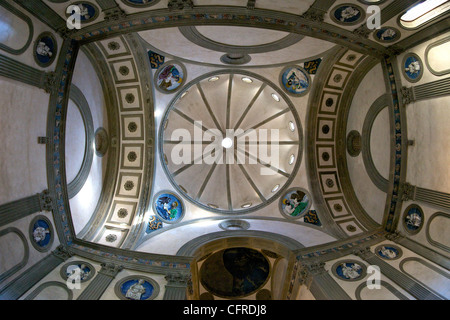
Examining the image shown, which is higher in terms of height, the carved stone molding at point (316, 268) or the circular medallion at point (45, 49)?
the circular medallion at point (45, 49)

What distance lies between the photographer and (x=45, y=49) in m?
9.24

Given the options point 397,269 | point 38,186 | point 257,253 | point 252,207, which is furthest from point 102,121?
point 397,269

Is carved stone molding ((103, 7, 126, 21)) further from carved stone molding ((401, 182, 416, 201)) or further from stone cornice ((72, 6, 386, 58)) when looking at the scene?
carved stone molding ((401, 182, 416, 201))

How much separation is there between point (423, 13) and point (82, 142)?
1277cm

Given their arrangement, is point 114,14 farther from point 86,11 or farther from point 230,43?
point 230,43

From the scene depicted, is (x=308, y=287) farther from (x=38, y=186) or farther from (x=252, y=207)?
(x=38, y=186)

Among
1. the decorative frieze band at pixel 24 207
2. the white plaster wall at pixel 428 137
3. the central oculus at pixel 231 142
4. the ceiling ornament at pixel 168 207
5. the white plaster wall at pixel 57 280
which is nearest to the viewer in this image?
the decorative frieze band at pixel 24 207

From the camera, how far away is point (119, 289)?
9.79 m

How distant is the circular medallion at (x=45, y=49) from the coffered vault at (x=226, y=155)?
7 cm

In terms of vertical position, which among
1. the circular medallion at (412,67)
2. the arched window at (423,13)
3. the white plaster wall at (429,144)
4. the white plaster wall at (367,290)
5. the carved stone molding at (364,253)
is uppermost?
the arched window at (423,13)

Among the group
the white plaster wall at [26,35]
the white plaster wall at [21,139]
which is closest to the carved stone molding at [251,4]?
the white plaster wall at [26,35]

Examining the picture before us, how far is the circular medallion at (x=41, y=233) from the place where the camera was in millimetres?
9452

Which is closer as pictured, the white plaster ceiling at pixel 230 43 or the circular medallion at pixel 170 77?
the white plaster ceiling at pixel 230 43

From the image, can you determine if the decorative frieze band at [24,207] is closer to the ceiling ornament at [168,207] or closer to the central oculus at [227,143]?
the ceiling ornament at [168,207]
